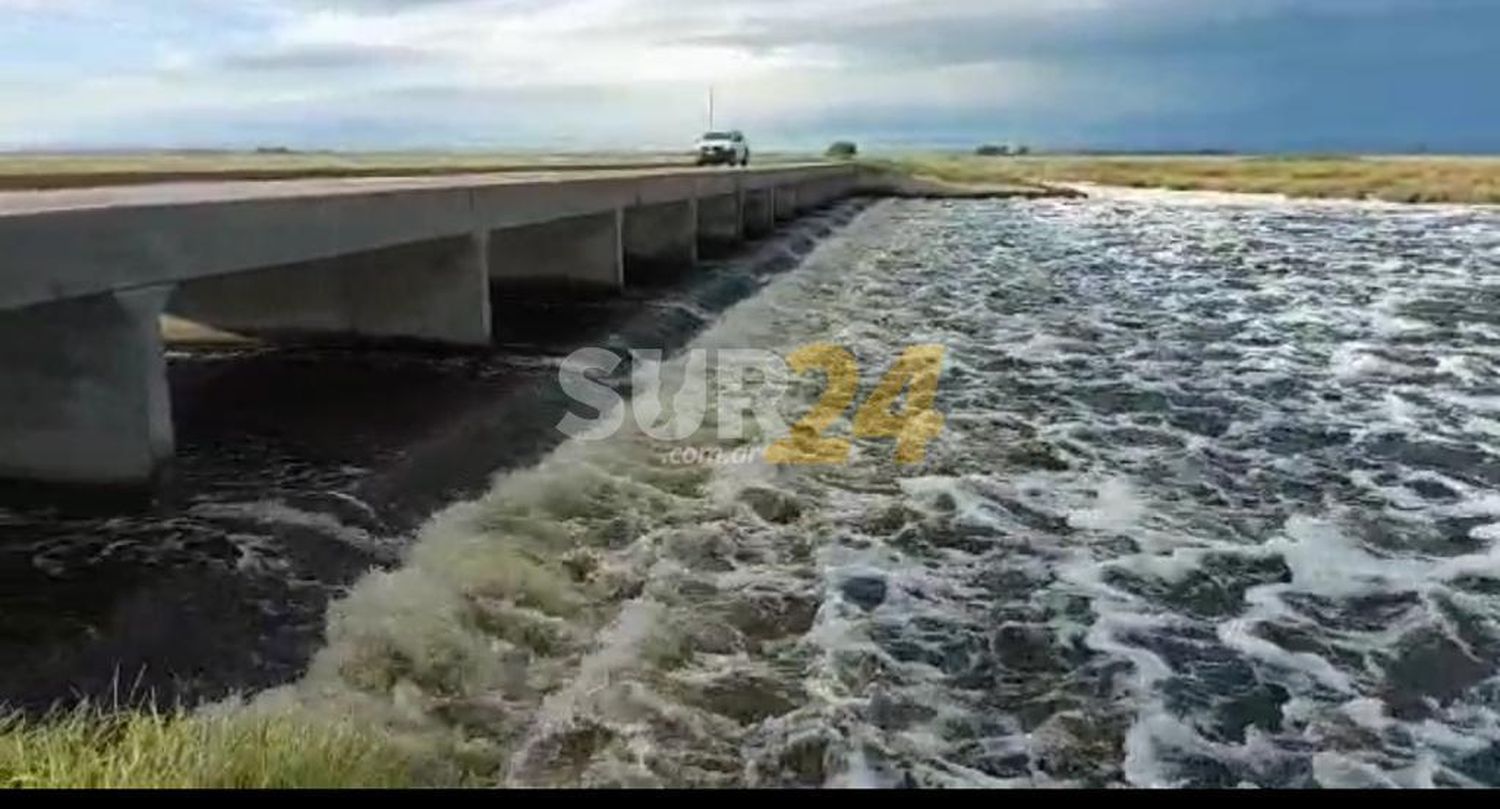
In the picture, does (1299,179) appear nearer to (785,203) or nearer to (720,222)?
(785,203)

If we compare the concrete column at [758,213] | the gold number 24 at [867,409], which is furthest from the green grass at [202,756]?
the concrete column at [758,213]

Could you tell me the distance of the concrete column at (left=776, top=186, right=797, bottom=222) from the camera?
48.2 metres

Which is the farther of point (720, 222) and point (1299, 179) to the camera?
point (1299, 179)

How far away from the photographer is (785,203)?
166 ft

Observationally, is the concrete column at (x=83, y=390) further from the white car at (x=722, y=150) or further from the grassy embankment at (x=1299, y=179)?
the grassy embankment at (x=1299, y=179)

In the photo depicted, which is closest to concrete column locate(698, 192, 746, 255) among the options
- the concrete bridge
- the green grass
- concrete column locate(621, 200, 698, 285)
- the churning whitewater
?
concrete column locate(621, 200, 698, 285)

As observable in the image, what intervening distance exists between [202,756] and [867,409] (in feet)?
34.0

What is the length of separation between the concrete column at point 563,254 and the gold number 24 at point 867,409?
5.32 m

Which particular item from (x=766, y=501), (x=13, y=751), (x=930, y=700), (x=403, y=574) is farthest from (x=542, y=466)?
(x=13, y=751)

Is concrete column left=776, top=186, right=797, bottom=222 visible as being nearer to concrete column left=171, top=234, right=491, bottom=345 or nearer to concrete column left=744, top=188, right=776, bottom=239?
concrete column left=744, top=188, right=776, bottom=239

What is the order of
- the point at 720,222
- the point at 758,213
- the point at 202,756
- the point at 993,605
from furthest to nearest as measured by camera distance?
the point at 758,213 < the point at 720,222 < the point at 993,605 < the point at 202,756

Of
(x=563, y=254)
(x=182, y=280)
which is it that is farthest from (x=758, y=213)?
(x=182, y=280)

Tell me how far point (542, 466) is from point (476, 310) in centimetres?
533

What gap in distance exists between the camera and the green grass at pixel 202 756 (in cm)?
409
